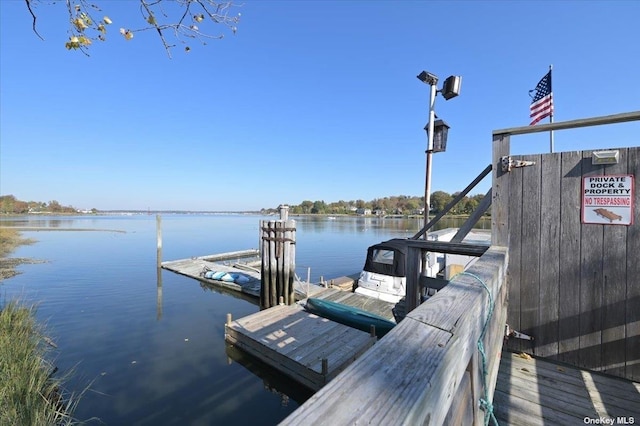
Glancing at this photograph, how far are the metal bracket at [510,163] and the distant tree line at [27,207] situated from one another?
11780 centimetres

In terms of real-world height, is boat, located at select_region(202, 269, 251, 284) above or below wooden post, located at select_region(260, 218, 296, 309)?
below

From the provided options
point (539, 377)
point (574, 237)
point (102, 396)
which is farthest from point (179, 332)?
point (574, 237)

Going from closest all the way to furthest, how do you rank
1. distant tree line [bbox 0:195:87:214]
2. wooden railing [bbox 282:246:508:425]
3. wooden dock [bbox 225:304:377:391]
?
wooden railing [bbox 282:246:508:425]
wooden dock [bbox 225:304:377:391]
distant tree line [bbox 0:195:87:214]

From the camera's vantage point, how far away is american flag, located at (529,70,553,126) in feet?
21.0

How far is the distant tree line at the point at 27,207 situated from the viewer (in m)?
83.0

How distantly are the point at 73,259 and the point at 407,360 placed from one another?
Result: 26441 millimetres

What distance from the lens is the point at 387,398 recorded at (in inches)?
24.2

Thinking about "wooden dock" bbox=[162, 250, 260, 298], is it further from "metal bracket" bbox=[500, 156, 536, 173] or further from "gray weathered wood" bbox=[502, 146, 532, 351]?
"metal bracket" bbox=[500, 156, 536, 173]

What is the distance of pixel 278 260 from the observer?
10133 mm

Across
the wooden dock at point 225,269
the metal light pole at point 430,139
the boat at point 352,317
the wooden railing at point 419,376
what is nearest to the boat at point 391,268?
the boat at point 352,317

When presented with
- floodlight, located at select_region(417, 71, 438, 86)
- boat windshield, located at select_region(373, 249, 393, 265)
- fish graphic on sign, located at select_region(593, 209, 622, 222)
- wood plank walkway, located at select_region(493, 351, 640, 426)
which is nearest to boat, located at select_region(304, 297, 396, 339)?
boat windshield, located at select_region(373, 249, 393, 265)

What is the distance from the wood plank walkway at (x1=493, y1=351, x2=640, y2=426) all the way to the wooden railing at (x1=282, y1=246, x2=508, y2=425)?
1337 mm

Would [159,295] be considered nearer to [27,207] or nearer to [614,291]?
[614,291]

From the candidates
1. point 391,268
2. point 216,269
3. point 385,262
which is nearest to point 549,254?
point 391,268
